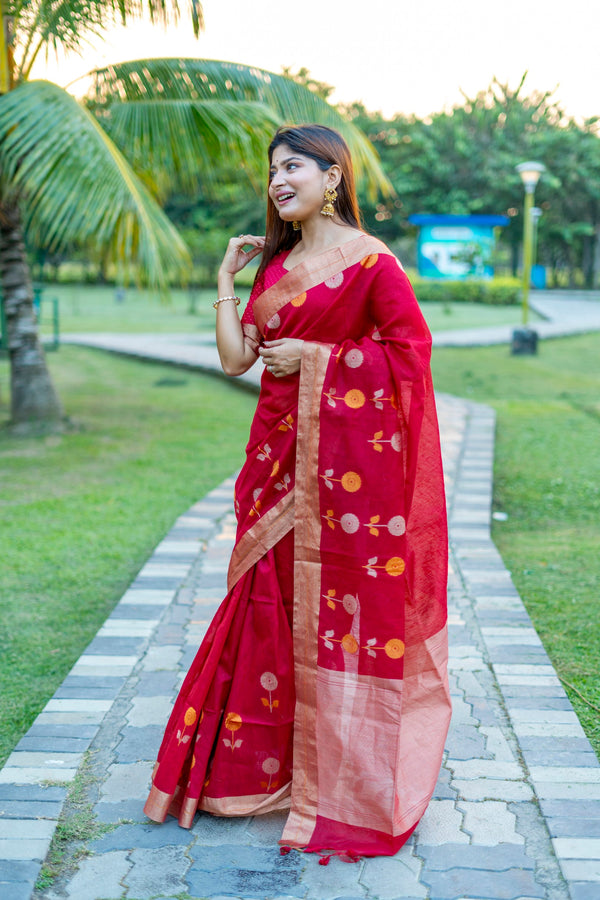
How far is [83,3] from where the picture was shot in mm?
6848

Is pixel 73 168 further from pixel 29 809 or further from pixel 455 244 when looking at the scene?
pixel 455 244

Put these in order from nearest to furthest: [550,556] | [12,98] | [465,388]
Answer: [550,556] → [12,98] → [465,388]

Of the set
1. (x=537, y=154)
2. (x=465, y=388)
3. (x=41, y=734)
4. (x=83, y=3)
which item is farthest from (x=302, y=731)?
(x=537, y=154)

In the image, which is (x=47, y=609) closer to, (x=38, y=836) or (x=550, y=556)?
(x=38, y=836)

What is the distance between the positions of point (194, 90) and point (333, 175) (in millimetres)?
6088

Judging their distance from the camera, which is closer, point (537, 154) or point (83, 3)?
point (83, 3)

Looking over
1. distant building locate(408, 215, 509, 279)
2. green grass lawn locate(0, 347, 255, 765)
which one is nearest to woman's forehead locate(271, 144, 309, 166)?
green grass lawn locate(0, 347, 255, 765)

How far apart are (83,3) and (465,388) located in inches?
247

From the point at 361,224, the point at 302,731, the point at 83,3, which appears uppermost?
the point at 83,3

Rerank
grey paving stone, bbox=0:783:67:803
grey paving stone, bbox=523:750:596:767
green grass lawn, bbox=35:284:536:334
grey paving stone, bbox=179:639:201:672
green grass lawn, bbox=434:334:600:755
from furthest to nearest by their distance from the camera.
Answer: green grass lawn, bbox=35:284:536:334
green grass lawn, bbox=434:334:600:755
grey paving stone, bbox=179:639:201:672
grey paving stone, bbox=523:750:596:767
grey paving stone, bbox=0:783:67:803

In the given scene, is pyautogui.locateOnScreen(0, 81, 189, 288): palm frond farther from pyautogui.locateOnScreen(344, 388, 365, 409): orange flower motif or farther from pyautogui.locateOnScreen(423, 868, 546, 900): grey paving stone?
pyautogui.locateOnScreen(423, 868, 546, 900): grey paving stone

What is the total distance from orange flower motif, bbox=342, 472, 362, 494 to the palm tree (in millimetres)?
4492

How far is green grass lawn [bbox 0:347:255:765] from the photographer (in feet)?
11.9

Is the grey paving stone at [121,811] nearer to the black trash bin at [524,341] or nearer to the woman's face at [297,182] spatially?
the woman's face at [297,182]
